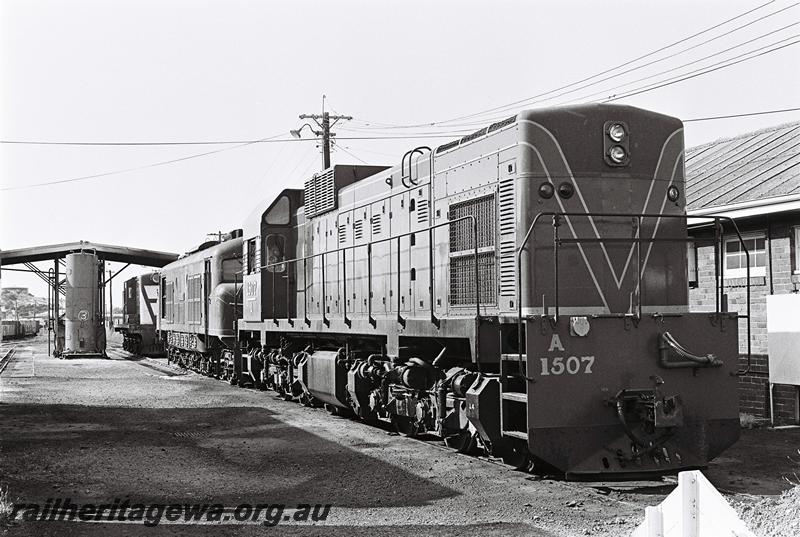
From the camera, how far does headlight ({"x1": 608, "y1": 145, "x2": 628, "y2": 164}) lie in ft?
29.1

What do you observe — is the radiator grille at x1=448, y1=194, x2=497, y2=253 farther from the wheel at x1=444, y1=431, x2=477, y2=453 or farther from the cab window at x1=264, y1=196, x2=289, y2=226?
the cab window at x1=264, y1=196, x2=289, y2=226

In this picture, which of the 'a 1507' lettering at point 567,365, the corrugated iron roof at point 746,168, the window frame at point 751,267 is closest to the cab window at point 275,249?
the corrugated iron roof at point 746,168

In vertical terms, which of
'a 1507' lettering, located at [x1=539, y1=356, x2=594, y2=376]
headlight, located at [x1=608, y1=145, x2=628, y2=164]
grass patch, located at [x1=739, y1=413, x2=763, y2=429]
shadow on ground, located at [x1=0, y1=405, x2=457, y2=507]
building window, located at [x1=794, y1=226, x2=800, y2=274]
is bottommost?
grass patch, located at [x1=739, y1=413, x2=763, y2=429]

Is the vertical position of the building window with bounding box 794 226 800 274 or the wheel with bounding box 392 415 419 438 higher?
the building window with bounding box 794 226 800 274

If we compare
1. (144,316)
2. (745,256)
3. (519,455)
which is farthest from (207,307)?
(144,316)

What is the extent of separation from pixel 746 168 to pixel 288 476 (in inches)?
391

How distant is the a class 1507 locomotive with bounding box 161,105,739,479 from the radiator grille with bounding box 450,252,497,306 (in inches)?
0.8

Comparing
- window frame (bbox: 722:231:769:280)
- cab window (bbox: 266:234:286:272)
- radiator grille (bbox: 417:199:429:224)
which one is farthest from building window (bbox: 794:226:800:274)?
cab window (bbox: 266:234:286:272)

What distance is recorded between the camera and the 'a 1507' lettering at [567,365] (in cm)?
781

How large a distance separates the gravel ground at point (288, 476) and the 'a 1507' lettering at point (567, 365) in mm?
1084

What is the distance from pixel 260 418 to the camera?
1316 centimetres

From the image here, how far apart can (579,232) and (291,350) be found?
8248 millimetres

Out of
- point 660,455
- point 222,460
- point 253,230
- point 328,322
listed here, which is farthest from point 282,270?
point 660,455

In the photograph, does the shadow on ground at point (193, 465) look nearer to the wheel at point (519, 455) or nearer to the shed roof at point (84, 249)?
the wheel at point (519, 455)
